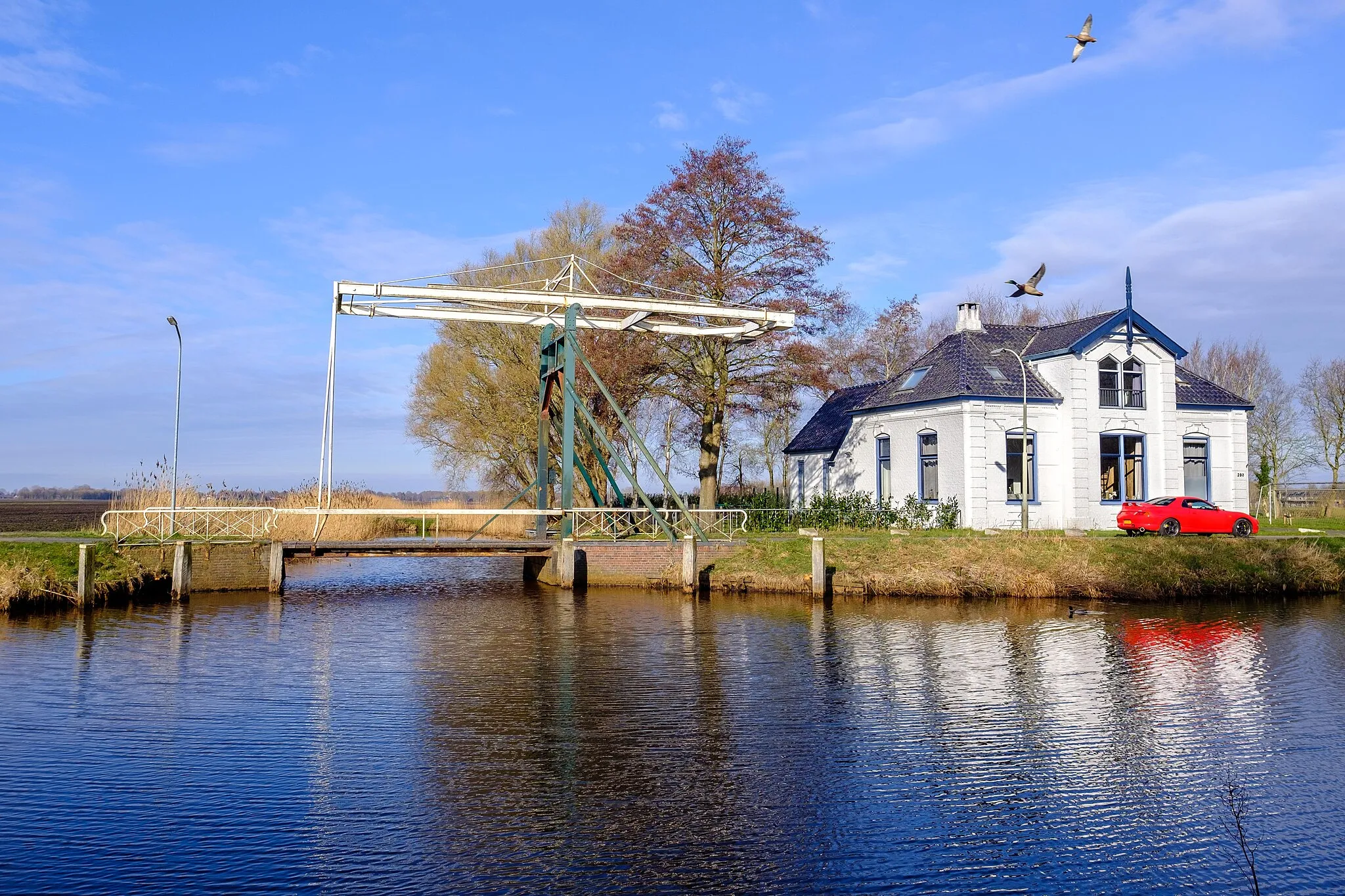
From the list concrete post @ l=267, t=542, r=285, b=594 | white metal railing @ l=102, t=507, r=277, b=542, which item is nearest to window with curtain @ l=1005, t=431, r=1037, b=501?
concrete post @ l=267, t=542, r=285, b=594

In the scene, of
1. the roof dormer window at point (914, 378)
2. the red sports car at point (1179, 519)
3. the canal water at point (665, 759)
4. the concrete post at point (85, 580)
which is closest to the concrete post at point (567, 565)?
the canal water at point (665, 759)

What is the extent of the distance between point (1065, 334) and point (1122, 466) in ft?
14.1

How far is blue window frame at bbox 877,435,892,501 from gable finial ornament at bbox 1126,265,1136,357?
734 cm

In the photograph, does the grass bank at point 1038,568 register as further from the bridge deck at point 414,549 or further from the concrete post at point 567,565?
the bridge deck at point 414,549

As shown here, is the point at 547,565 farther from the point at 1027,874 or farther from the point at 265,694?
the point at 1027,874

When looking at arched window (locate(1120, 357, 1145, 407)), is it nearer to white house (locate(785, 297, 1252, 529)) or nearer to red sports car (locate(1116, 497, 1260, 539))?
white house (locate(785, 297, 1252, 529))

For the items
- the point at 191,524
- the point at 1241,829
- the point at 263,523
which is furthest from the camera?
the point at 263,523

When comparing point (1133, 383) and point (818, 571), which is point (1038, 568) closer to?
point (818, 571)

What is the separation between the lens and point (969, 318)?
3288 centimetres

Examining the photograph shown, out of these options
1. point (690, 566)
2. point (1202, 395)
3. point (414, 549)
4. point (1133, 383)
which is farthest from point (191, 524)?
point (1202, 395)

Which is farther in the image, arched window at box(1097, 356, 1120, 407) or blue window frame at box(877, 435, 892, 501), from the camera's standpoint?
blue window frame at box(877, 435, 892, 501)

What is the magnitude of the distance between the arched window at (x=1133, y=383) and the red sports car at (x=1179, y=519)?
13.0 feet

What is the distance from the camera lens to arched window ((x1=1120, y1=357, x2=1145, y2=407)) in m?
29.8

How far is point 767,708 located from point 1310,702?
20.3 ft
